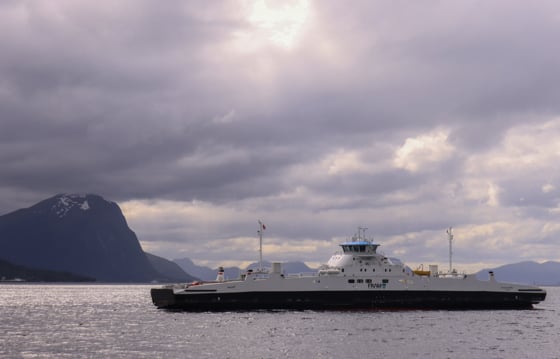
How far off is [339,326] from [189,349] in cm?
2154

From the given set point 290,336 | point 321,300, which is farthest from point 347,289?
point 290,336

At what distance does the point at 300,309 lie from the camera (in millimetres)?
92062

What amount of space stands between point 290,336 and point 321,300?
2239cm

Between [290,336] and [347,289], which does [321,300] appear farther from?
[290,336]

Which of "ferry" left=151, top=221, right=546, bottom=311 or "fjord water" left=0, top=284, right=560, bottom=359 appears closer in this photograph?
"fjord water" left=0, top=284, right=560, bottom=359

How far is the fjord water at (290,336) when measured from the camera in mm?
58406

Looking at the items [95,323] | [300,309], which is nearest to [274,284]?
[300,309]

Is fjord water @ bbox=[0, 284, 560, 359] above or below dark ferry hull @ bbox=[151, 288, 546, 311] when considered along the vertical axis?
below

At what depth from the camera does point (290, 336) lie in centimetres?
6781

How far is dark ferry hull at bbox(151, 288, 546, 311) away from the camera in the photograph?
88.6m

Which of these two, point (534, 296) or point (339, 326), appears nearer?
point (339, 326)

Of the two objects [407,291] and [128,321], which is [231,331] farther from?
[407,291]

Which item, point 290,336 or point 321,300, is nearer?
point 290,336

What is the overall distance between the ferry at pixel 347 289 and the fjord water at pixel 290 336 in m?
1.39
